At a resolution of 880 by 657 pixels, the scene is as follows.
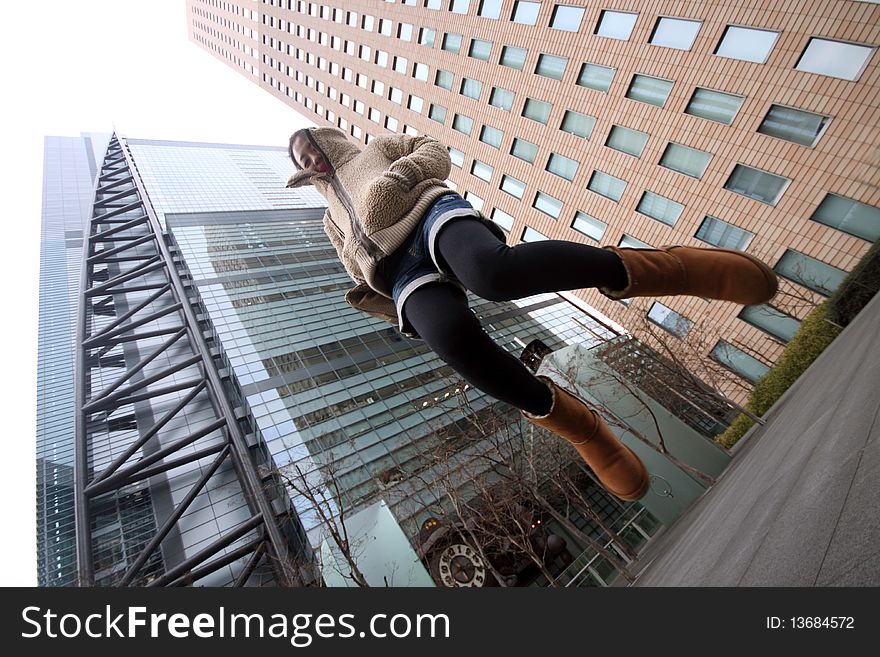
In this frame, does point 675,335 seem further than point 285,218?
No

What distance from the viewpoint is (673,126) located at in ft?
37.4

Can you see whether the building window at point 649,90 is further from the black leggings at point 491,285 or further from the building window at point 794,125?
the black leggings at point 491,285

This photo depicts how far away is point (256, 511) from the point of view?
14.6 m

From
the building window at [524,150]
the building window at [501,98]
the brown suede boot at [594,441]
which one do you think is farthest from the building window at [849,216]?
the building window at [501,98]

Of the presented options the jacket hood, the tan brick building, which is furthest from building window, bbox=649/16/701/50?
the jacket hood

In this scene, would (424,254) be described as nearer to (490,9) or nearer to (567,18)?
(567,18)

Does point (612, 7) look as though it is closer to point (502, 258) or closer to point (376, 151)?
point (376, 151)

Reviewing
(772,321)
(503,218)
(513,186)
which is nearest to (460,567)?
(772,321)

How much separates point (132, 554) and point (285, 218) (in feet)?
81.4

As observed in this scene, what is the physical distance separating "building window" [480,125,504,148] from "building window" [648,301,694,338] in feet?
31.6

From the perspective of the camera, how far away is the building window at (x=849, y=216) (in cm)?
866

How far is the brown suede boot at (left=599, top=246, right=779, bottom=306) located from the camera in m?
2.30

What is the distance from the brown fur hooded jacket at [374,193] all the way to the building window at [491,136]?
50.0 ft

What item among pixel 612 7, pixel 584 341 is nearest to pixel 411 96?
pixel 612 7
